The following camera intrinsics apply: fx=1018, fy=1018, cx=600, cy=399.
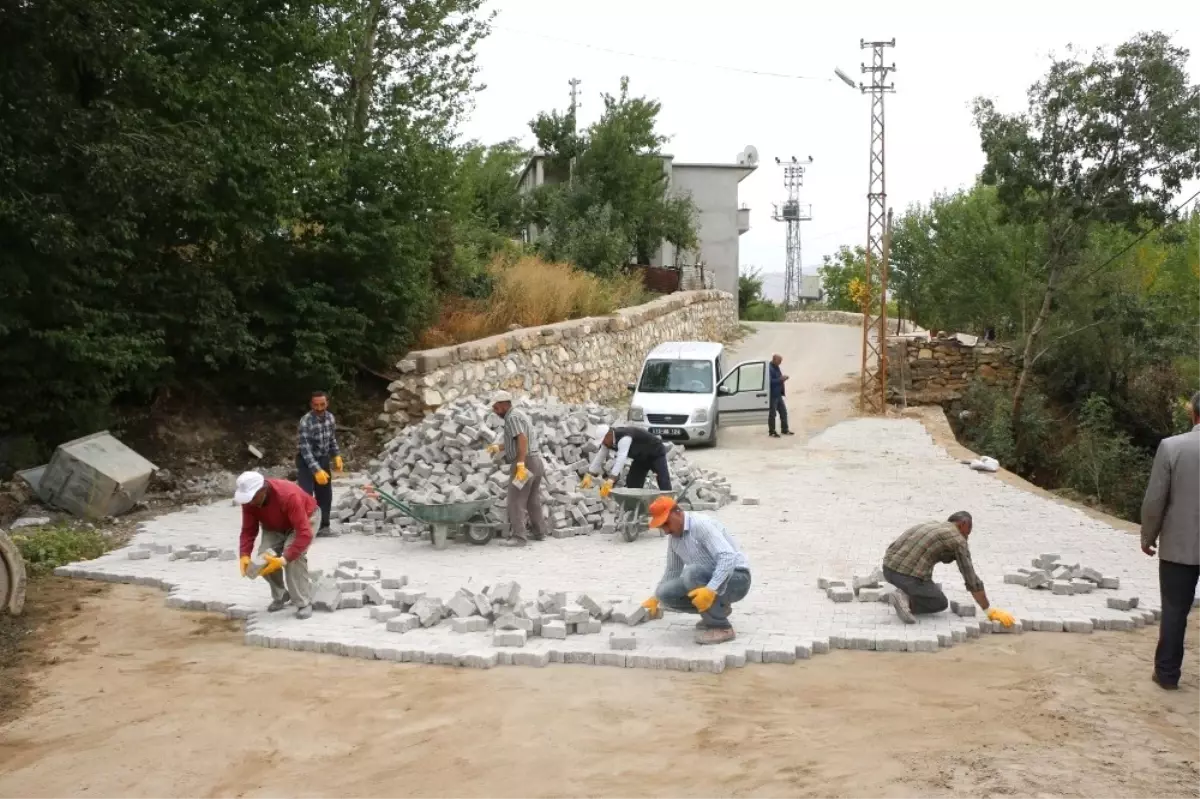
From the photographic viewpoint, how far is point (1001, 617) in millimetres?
8055

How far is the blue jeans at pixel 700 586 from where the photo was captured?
7.62 m

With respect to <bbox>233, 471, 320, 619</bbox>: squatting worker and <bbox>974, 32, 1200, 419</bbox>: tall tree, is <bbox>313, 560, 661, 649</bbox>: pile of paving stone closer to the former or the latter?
<bbox>233, 471, 320, 619</bbox>: squatting worker

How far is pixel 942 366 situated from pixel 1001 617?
1969 centimetres

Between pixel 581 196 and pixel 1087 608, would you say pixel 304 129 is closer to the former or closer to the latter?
pixel 1087 608

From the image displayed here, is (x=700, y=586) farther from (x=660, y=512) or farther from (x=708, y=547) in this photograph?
(x=660, y=512)

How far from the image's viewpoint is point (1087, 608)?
8.60 metres

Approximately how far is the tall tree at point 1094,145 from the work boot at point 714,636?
19.2 meters

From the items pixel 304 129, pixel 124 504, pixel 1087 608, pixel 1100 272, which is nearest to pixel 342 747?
pixel 1087 608

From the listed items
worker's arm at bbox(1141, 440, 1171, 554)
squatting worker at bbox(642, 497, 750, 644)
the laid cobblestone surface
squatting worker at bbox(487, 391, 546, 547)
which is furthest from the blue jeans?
squatting worker at bbox(487, 391, 546, 547)

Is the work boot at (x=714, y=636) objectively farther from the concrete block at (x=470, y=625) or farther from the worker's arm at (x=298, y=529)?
the worker's arm at (x=298, y=529)

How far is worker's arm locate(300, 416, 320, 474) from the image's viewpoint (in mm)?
11617

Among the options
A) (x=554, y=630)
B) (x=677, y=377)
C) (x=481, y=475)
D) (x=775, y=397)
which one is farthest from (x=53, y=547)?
(x=775, y=397)

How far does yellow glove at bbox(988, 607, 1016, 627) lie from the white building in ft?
113

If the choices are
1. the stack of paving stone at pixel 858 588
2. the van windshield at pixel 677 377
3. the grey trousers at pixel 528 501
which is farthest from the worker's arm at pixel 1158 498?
the van windshield at pixel 677 377
